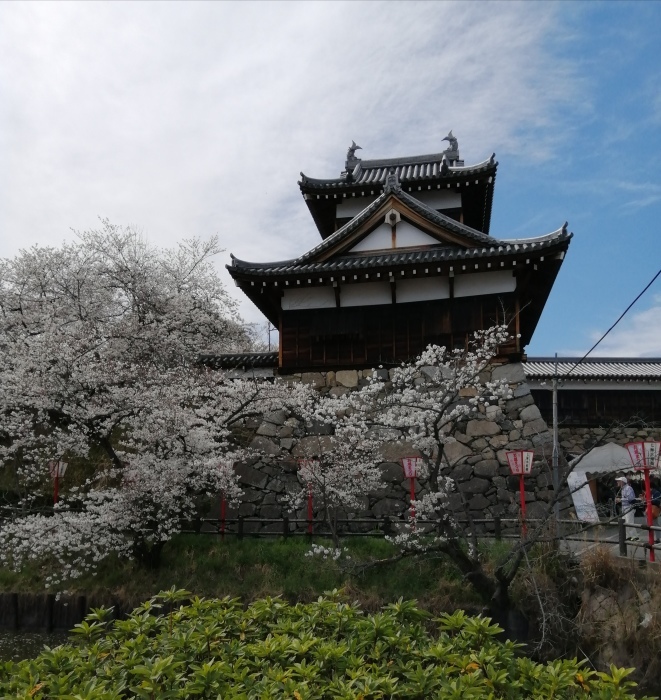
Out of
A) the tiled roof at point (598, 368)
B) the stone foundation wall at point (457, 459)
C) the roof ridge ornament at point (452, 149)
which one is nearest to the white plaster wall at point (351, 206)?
the roof ridge ornament at point (452, 149)

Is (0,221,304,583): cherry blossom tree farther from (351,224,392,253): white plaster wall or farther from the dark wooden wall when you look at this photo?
(351,224,392,253): white plaster wall

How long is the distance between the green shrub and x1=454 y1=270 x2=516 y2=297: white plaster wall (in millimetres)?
10649

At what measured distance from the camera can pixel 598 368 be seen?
23.8 m

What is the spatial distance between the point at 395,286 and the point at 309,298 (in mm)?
2171

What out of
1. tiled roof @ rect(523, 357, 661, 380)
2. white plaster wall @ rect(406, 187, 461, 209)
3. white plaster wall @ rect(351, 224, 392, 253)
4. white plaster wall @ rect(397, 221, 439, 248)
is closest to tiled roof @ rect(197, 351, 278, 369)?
white plaster wall @ rect(351, 224, 392, 253)

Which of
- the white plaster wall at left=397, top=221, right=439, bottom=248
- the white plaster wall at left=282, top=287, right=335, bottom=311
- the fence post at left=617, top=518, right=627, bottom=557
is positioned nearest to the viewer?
the fence post at left=617, top=518, right=627, bottom=557

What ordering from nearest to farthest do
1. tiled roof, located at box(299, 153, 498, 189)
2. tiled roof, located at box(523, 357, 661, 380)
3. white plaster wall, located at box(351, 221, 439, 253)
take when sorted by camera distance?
white plaster wall, located at box(351, 221, 439, 253) < tiled roof, located at box(299, 153, 498, 189) < tiled roof, located at box(523, 357, 661, 380)

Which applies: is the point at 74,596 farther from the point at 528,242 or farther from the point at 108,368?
the point at 528,242

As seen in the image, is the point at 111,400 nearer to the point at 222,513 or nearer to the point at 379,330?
the point at 222,513

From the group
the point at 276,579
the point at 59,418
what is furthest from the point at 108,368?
the point at 276,579

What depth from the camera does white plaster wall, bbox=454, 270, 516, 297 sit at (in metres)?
14.0

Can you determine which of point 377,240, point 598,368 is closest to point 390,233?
point 377,240

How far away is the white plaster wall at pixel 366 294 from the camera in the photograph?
1467cm

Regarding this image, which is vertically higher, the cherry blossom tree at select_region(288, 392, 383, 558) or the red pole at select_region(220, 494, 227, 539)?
the cherry blossom tree at select_region(288, 392, 383, 558)
